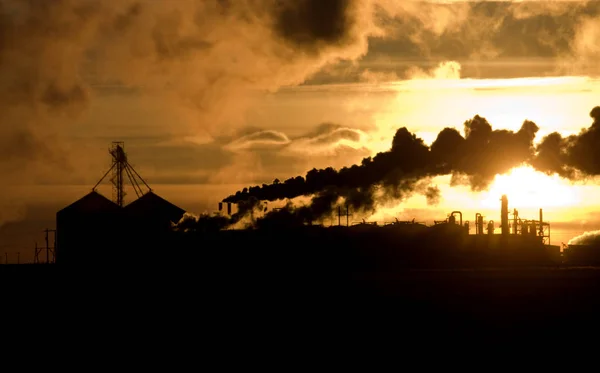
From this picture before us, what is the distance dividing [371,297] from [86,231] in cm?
5004

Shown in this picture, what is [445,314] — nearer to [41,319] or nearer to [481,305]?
[481,305]

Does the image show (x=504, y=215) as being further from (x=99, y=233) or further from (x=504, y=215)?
(x=99, y=233)

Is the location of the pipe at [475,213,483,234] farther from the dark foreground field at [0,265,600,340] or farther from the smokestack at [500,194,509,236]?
the dark foreground field at [0,265,600,340]

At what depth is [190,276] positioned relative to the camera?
285ft

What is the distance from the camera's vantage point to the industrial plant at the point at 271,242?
10531 cm

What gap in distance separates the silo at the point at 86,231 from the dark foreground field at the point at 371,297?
12039 mm

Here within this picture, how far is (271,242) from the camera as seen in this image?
10712 cm

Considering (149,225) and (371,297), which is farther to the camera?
(149,225)

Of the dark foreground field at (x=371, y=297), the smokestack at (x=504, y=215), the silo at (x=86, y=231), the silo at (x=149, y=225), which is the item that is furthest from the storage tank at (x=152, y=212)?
the smokestack at (x=504, y=215)

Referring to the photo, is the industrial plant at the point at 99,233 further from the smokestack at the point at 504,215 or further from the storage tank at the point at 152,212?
the smokestack at the point at 504,215

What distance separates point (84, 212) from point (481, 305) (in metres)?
58.4

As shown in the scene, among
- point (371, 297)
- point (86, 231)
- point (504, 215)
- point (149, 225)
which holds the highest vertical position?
point (504, 215)

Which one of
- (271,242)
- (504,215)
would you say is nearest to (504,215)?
(504,215)

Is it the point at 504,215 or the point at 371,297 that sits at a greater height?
the point at 504,215
